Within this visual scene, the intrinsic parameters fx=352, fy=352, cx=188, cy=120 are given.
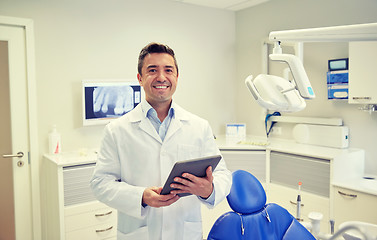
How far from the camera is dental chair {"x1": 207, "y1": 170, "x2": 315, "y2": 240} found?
1.72 m

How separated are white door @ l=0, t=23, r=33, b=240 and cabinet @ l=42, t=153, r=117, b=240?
0.22m

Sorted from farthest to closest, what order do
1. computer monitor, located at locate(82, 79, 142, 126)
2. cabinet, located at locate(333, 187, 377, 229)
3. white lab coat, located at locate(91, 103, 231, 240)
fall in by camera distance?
1. computer monitor, located at locate(82, 79, 142, 126)
2. cabinet, located at locate(333, 187, 377, 229)
3. white lab coat, located at locate(91, 103, 231, 240)

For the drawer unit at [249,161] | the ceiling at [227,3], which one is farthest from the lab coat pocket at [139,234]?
the ceiling at [227,3]

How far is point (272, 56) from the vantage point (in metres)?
1.47

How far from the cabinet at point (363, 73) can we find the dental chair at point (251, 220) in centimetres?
134

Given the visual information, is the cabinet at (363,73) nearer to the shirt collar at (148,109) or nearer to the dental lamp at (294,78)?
the dental lamp at (294,78)

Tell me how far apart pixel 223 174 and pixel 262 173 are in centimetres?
187

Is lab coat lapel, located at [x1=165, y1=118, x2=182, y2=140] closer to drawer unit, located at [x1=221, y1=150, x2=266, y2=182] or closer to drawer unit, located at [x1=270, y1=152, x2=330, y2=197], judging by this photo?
drawer unit, located at [x1=270, y1=152, x2=330, y2=197]

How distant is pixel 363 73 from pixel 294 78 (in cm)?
161

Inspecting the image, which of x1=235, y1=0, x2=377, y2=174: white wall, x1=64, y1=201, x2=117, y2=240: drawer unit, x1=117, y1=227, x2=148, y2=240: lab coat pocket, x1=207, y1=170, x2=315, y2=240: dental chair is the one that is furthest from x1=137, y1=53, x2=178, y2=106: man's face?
x1=235, y1=0, x2=377, y2=174: white wall

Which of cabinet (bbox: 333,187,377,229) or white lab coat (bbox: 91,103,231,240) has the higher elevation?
white lab coat (bbox: 91,103,231,240)

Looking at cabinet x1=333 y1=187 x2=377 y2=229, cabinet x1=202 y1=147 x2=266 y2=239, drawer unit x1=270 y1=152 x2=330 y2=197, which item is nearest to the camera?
cabinet x1=333 y1=187 x2=377 y2=229

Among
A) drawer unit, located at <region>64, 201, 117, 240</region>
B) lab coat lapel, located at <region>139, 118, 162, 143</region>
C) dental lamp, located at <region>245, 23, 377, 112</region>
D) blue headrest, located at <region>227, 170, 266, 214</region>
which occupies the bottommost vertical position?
drawer unit, located at <region>64, 201, 117, 240</region>

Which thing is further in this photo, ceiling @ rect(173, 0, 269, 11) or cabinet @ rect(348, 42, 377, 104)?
ceiling @ rect(173, 0, 269, 11)
